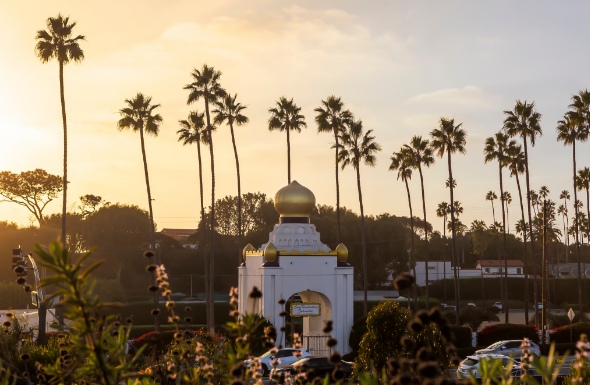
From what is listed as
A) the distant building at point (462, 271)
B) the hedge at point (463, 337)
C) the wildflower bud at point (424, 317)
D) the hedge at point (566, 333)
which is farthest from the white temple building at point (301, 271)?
the distant building at point (462, 271)

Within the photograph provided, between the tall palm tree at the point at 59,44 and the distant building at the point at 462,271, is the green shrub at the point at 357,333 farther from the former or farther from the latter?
the distant building at the point at 462,271

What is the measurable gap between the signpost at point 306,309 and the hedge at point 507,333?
38.6 feet

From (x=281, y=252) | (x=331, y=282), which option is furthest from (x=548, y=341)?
(x=281, y=252)

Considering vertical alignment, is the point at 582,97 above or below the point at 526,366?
above

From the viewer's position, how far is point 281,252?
33938 mm

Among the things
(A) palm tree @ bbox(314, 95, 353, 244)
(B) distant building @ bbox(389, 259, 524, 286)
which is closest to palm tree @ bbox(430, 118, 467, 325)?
(A) palm tree @ bbox(314, 95, 353, 244)

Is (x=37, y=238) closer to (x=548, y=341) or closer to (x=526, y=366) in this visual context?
(x=548, y=341)

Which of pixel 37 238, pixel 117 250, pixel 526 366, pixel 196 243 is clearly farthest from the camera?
pixel 196 243

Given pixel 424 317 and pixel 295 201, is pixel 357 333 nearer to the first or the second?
pixel 295 201

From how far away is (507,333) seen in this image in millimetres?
38500

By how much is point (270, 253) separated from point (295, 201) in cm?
360

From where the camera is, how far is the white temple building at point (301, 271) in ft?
110

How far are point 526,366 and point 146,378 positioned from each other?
4.35 m

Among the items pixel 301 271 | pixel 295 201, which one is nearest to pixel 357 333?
pixel 301 271
